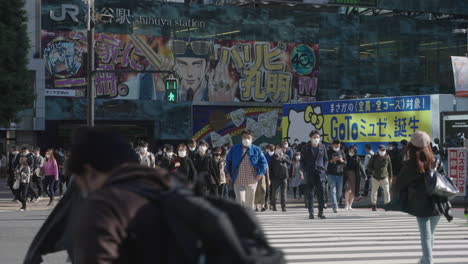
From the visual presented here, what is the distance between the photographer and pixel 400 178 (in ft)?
30.4

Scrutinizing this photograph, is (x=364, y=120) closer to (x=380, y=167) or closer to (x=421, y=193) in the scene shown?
(x=380, y=167)

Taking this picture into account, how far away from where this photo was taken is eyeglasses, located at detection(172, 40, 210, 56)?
170ft

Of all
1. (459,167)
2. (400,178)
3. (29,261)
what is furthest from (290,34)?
(29,261)

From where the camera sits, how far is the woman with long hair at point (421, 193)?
29.6ft

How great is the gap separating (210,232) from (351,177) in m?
19.5

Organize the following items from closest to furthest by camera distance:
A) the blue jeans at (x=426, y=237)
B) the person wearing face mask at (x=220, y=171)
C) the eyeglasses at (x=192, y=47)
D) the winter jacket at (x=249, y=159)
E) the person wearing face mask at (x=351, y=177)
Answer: the blue jeans at (x=426, y=237) → the winter jacket at (x=249, y=159) → the person wearing face mask at (x=220, y=171) → the person wearing face mask at (x=351, y=177) → the eyeglasses at (x=192, y=47)

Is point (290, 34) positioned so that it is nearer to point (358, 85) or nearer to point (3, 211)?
point (358, 85)

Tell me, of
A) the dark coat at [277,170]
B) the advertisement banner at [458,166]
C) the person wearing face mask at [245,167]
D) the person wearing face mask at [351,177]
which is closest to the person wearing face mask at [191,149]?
the person wearing face mask at [245,167]

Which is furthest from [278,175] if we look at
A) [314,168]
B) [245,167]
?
[245,167]

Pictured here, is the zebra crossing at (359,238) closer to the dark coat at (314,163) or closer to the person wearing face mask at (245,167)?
the person wearing face mask at (245,167)

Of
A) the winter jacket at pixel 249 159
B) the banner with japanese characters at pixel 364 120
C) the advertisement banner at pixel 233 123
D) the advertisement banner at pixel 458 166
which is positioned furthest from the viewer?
the advertisement banner at pixel 233 123

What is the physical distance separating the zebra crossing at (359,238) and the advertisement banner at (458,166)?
357cm

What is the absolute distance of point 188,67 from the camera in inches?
2051

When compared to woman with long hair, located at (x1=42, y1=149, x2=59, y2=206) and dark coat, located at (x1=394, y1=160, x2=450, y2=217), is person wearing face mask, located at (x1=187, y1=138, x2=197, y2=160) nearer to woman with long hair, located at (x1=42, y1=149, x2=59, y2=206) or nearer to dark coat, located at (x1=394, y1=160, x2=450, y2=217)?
woman with long hair, located at (x1=42, y1=149, x2=59, y2=206)
